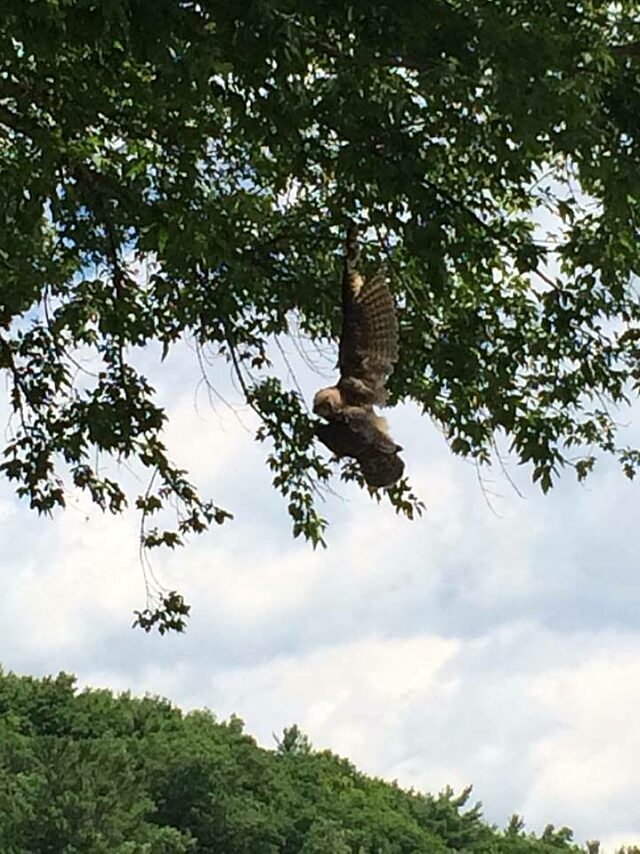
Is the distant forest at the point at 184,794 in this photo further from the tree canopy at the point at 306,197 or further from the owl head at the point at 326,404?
the owl head at the point at 326,404

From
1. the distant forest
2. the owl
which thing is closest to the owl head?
the owl

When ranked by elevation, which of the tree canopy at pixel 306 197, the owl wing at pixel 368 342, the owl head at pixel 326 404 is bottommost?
the owl head at pixel 326 404

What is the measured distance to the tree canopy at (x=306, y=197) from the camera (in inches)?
217

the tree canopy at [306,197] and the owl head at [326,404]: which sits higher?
the tree canopy at [306,197]

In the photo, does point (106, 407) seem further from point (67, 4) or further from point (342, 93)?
point (67, 4)

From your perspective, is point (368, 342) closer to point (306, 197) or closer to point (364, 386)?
point (364, 386)

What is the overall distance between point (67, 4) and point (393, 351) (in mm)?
1789

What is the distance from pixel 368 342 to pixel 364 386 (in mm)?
217

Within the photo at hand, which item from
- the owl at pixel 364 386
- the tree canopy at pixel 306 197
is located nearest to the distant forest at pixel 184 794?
the tree canopy at pixel 306 197

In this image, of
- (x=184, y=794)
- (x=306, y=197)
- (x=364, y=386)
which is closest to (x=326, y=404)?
(x=364, y=386)

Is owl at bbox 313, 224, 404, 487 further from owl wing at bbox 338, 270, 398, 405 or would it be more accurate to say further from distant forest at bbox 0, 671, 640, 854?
distant forest at bbox 0, 671, 640, 854

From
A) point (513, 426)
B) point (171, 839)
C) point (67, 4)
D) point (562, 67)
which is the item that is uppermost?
point (513, 426)

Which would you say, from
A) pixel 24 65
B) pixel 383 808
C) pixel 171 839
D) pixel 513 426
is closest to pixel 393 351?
pixel 24 65

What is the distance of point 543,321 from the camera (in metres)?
8.42
